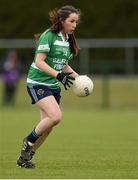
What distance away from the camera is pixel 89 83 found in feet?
37.2

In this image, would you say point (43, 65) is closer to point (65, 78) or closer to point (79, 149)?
point (65, 78)

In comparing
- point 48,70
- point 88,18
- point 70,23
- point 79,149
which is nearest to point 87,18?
point 88,18

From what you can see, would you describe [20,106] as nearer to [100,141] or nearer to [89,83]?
[100,141]

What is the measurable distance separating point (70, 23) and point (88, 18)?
2920 centimetres

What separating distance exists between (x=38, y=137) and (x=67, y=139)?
214 inches

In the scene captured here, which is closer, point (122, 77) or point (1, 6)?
point (122, 77)

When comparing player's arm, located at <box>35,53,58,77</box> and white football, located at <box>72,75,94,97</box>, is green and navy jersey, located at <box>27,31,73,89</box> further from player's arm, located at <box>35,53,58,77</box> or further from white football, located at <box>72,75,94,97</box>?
white football, located at <box>72,75,94,97</box>

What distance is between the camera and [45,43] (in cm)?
1115

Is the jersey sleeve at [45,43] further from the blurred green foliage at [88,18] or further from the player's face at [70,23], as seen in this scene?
the blurred green foliage at [88,18]

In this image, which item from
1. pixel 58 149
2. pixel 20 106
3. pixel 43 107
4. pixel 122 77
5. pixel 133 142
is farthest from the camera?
pixel 122 77

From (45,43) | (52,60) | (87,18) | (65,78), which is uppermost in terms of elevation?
(45,43)

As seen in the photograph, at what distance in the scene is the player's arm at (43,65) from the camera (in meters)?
11.0

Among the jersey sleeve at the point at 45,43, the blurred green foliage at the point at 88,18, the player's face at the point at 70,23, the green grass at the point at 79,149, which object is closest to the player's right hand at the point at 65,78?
the jersey sleeve at the point at 45,43

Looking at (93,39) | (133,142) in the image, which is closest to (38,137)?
(133,142)
